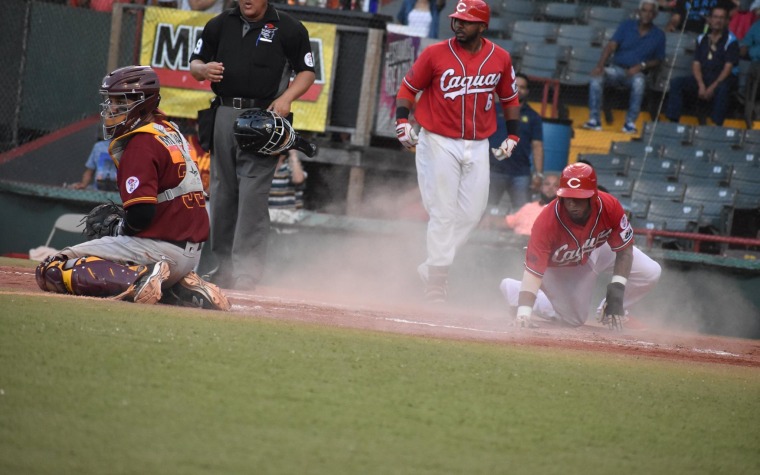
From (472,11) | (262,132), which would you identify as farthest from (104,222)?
(472,11)

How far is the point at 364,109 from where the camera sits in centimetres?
1234

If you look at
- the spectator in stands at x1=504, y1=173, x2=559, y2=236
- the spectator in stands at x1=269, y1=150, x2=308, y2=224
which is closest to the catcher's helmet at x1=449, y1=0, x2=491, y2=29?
the spectator in stands at x1=269, y1=150, x2=308, y2=224

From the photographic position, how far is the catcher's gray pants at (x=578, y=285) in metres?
8.50

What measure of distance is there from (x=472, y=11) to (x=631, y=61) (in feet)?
21.8

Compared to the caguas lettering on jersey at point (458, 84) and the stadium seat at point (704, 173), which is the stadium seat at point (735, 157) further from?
the caguas lettering on jersey at point (458, 84)

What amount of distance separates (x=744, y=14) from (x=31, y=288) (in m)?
12.1

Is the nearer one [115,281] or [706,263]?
[115,281]

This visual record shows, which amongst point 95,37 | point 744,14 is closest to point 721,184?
point 744,14

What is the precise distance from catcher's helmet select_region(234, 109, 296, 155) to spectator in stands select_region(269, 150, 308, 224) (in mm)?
2409

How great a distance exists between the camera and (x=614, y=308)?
8.16 meters

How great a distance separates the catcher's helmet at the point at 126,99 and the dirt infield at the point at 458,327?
112cm

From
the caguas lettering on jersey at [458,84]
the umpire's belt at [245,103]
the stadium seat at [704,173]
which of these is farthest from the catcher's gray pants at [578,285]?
the stadium seat at [704,173]

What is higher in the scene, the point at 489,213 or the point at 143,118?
the point at 143,118

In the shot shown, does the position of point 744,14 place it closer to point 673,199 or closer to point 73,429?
point 673,199
